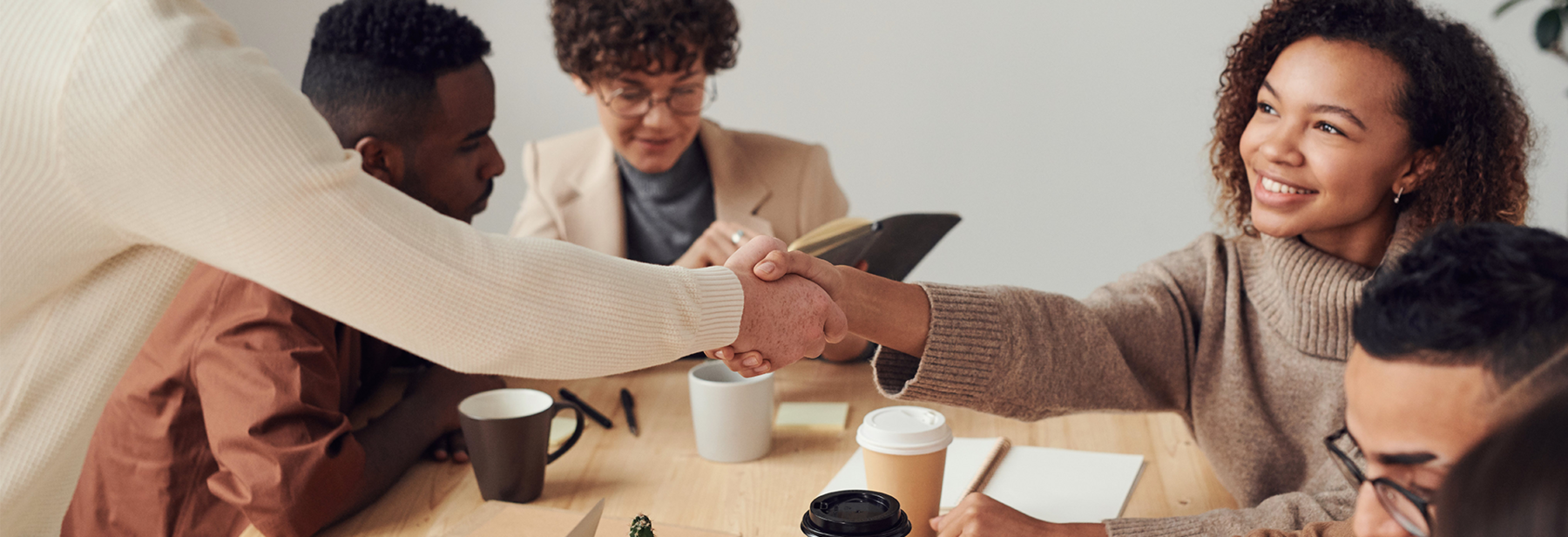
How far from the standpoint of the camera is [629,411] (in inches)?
53.1

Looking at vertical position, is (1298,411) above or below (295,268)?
below

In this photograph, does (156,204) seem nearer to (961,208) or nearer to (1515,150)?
(1515,150)

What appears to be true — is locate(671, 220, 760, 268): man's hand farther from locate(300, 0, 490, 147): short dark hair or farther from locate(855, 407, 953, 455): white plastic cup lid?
locate(855, 407, 953, 455): white plastic cup lid

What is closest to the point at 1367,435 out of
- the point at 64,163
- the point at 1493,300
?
the point at 1493,300

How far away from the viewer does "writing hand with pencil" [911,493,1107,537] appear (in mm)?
942

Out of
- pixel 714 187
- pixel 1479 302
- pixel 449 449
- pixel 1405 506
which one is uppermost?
pixel 1479 302

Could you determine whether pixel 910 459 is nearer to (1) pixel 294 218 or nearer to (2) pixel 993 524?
(2) pixel 993 524

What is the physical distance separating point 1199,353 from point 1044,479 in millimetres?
284

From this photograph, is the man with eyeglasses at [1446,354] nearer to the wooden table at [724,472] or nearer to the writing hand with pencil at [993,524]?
the writing hand with pencil at [993,524]

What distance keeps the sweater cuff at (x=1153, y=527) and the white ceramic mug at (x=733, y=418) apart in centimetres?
41

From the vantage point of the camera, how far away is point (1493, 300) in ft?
1.88

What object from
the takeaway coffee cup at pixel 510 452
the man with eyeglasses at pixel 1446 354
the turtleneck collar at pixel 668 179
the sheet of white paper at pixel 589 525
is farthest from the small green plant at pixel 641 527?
the turtleneck collar at pixel 668 179

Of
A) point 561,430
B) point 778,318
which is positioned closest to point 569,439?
point 561,430

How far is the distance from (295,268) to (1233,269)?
1022 mm
